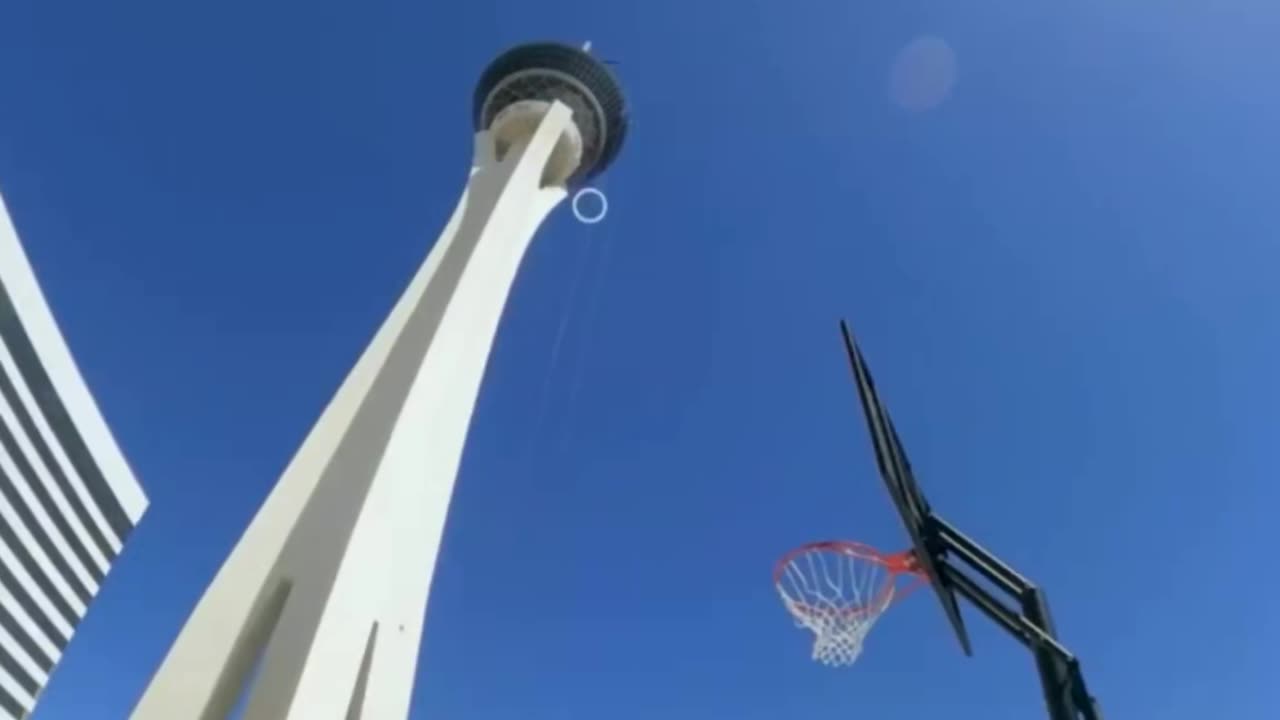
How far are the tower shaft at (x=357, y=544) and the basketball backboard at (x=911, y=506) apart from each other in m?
7.41

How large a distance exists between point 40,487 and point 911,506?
72.3 ft

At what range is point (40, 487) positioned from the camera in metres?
22.2

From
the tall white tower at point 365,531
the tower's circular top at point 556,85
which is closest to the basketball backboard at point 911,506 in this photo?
the tall white tower at point 365,531

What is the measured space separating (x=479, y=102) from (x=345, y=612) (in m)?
22.4

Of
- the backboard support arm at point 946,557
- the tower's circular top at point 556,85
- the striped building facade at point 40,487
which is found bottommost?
the backboard support arm at point 946,557

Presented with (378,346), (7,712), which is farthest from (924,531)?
(7,712)

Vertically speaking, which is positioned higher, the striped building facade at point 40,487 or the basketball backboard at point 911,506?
the striped building facade at point 40,487

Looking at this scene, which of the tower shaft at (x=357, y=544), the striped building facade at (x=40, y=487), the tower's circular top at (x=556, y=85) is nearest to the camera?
the tower shaft at (x=357, y=544)

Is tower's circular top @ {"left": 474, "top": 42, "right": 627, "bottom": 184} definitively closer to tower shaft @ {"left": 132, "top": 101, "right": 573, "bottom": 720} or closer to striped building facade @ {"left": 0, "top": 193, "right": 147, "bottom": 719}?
tower shaft @ {"left": 132, "top": 101, "right": 573, "bottom": 720}

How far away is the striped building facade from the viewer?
19859 millimetres

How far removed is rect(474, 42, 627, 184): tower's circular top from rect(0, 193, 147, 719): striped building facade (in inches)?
589

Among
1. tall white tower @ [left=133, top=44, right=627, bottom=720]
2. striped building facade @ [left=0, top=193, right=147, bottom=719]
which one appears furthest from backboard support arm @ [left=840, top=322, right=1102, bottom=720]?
striped building facade @ [left=0, top=193, right=147, bottom=719]

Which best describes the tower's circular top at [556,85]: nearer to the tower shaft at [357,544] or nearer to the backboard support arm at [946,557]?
the tower shaft at [357,544]

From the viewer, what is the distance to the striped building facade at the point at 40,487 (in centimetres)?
1986
